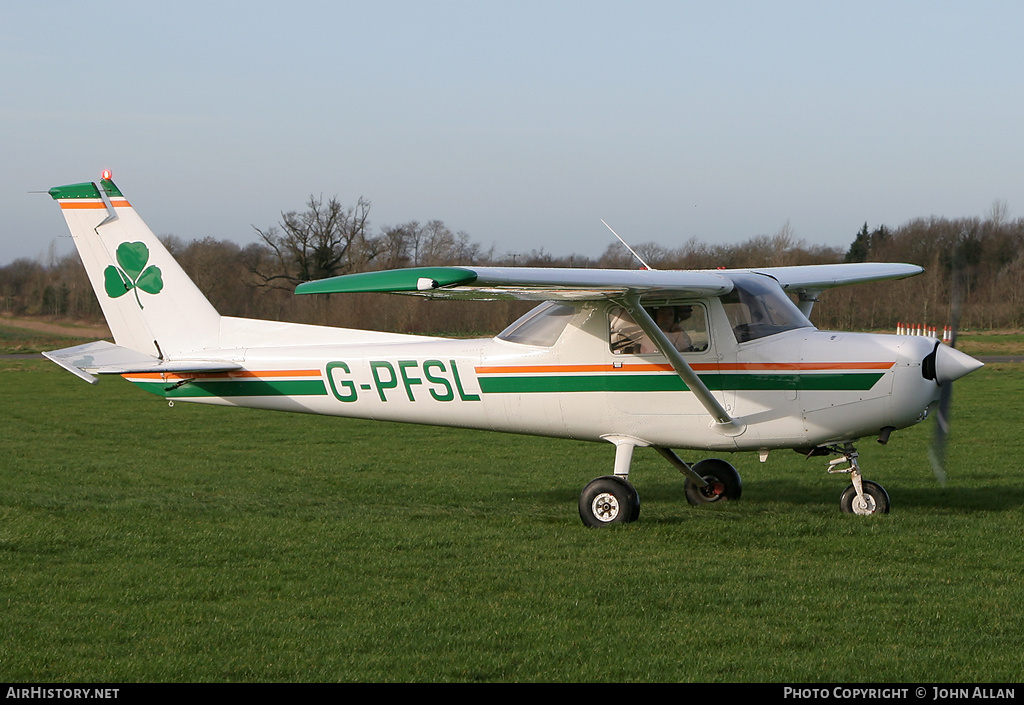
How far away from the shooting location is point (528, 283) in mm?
7559

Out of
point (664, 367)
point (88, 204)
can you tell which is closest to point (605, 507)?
point (664, 367)

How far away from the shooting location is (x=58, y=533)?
8.53 metres

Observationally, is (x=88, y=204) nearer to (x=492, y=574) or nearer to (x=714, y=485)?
(x=492, y=574)

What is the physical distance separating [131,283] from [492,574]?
591 cm

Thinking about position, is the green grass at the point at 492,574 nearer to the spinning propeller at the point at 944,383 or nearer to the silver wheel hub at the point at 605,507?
the silver wheel hub at the point at 605,507

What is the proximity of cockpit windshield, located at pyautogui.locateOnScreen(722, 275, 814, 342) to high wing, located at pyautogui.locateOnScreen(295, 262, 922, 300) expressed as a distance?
0.68 feet

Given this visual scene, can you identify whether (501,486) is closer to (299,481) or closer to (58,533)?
(299,481)

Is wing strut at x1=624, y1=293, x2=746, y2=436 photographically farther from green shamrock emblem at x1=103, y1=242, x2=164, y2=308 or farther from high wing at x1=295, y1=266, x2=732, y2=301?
green shamrock emblem at x1=103, y1=242, x2=164, y2=308

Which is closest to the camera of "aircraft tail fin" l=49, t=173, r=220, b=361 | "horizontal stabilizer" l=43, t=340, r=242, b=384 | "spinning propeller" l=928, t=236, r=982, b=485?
"spinning propeller" l=928, t=236, r=982, b=485

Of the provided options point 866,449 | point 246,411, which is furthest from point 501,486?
point 246,411

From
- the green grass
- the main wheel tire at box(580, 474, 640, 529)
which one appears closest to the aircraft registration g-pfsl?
the main wheel tire at box(580, 474, 640, 529)

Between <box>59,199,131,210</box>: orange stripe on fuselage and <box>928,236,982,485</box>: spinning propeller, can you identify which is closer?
<box>928,236,982,485</box>: spinning propeller

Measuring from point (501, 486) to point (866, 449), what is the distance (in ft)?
19.1

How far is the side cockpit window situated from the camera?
30.2 feet
